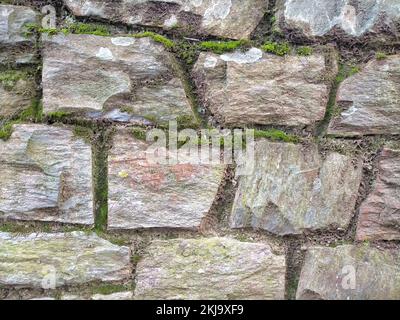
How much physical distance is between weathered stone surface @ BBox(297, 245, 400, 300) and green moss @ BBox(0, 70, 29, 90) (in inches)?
44.4

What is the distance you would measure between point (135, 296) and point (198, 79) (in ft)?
2.46

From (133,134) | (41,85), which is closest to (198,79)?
(133,134)

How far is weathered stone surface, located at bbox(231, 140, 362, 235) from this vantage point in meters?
1.74

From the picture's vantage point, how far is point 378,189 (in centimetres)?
176

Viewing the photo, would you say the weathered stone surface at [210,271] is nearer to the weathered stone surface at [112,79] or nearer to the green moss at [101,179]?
the green moss at [101,179]

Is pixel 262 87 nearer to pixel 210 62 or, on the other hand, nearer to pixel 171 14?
pixel 210 62

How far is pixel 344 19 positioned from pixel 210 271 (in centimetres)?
97

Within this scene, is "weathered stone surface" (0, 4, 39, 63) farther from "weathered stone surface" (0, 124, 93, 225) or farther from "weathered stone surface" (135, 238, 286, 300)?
"weathered stone surface" (135, 238, 286, 300)

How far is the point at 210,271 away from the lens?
1702 mm

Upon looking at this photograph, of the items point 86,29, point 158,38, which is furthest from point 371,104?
point 86,29

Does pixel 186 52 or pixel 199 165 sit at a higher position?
pixel 186 52

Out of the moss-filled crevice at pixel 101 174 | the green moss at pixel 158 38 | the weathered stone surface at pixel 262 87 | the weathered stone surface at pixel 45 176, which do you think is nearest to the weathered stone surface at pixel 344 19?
the weathered stone surface at pixel 262 87
